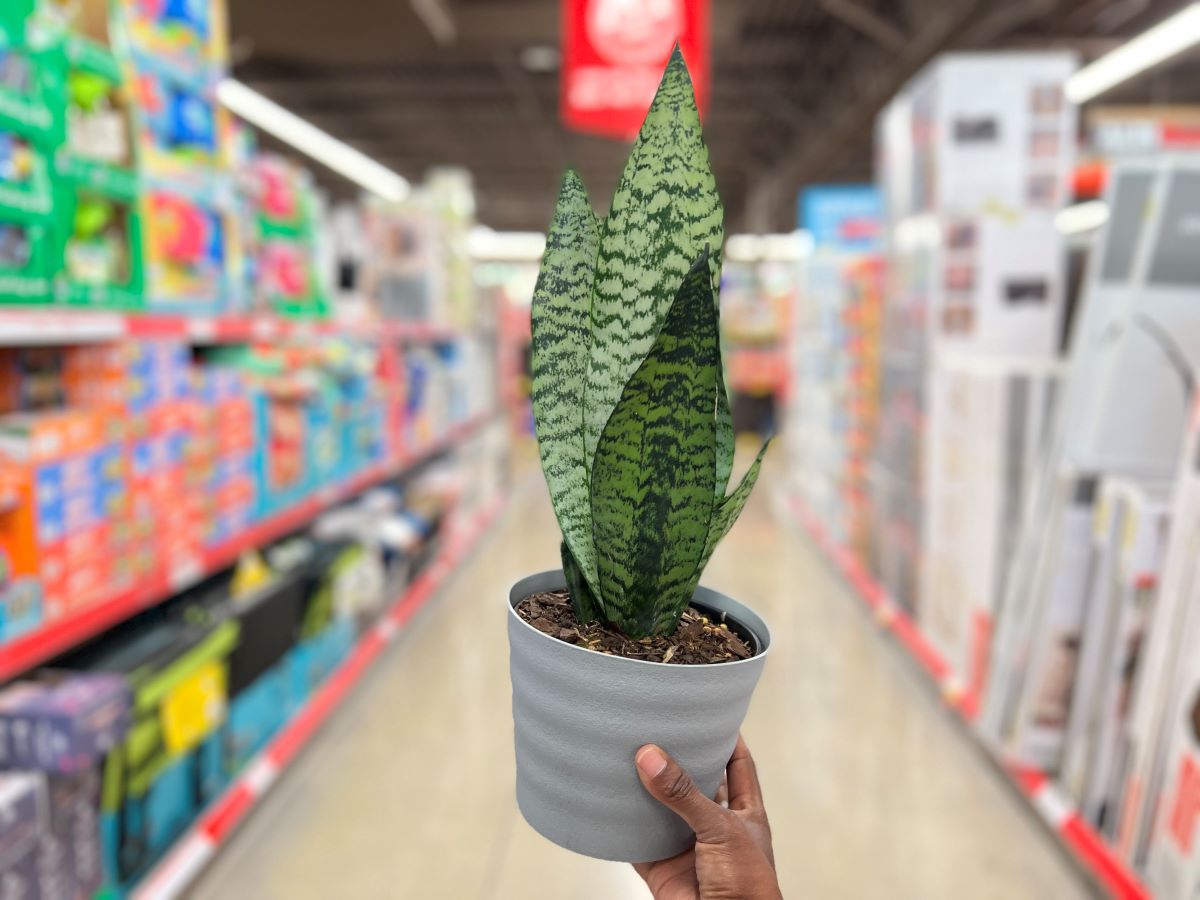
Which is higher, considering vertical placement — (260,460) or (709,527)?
(709,527)

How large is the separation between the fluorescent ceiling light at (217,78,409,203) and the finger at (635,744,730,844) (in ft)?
22.8

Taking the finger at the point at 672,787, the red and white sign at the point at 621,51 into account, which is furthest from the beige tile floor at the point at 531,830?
the red and white sign at the point at 621,51

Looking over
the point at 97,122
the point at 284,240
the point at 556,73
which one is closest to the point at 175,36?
the point at 97,122

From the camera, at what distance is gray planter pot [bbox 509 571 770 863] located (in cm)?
66

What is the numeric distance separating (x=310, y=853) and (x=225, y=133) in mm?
1758

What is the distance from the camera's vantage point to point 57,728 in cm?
144

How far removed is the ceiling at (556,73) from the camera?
6.84 metres

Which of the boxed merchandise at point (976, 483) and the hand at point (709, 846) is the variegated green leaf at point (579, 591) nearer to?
the hand at point (709, 846)

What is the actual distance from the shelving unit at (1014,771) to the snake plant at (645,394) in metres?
1.51

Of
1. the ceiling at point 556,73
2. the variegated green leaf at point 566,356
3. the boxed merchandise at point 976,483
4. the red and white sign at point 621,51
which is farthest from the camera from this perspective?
the ceiling at point 556,73

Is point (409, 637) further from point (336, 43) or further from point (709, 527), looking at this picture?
point (336, 43)

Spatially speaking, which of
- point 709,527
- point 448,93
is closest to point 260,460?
point 709,527

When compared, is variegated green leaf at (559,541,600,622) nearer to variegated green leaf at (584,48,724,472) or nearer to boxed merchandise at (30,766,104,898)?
variegated green leaf at (584,48,724,472)

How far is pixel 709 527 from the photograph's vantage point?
70 centimetres
